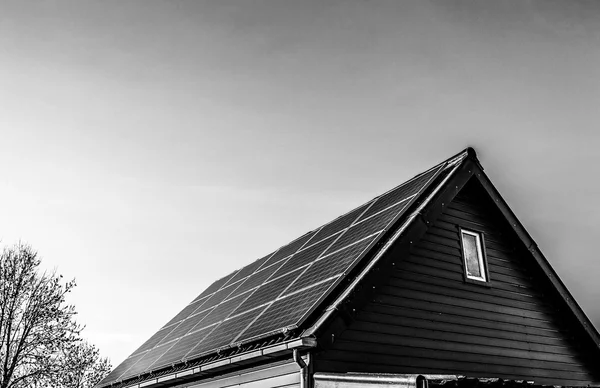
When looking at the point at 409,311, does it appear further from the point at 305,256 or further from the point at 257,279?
the point at 257,279

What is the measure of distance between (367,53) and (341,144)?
131 inches

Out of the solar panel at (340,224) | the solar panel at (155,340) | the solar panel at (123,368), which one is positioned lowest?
the solar panel at (123,368)

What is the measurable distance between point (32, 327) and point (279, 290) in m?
25.0

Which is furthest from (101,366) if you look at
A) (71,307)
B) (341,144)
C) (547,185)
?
(547,185)

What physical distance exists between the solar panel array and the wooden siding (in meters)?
0.67

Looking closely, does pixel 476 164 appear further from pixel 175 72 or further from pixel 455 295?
pixel 175 72

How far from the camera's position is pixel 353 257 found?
10523 mm

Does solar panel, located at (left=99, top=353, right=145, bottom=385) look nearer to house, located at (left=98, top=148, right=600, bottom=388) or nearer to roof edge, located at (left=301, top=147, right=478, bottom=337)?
house, located at (left=98, top=148, right=600, bottom=388)

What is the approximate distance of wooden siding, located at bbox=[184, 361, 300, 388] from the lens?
9094mm

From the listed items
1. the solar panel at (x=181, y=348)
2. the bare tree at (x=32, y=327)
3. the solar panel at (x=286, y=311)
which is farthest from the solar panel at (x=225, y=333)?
the bare tree at (x=32, y=327)

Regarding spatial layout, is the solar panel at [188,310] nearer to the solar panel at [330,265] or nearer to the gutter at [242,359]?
the gutter at [242,359]

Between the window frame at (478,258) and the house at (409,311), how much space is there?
33 millimetres

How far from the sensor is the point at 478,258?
41.8 ft

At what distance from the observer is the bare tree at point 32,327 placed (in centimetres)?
2973
